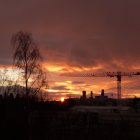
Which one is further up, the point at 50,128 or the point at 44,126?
the point at 44,126

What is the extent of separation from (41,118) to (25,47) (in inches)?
667

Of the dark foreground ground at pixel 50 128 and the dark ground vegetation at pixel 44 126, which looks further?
the dark ground vegetation at pixel 44 126

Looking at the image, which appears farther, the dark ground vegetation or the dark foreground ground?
the dark ground vegetation

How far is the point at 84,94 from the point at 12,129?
128 metres

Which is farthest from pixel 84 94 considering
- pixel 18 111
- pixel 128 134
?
pixel 18 111

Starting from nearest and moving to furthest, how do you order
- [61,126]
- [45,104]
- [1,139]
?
[1,139], [61,126], [45,104]

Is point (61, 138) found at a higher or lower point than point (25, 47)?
lower

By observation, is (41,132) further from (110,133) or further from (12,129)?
(12,129)

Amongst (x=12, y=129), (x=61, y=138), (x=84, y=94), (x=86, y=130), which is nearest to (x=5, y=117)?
(x=12, y=129)

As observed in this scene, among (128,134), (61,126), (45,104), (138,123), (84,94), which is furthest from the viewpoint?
(84,94)

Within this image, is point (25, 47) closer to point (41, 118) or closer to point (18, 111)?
point (41, 118)

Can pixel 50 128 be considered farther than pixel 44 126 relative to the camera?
No

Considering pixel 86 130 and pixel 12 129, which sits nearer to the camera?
pixel 12 129

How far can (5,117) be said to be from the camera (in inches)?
912
